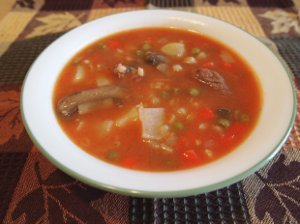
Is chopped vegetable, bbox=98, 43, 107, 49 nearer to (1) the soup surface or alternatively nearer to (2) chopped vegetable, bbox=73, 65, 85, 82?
(1) the soup surface

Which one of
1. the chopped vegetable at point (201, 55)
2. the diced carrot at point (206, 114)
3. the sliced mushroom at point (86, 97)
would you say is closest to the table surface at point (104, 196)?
the sliced mushroom at point (86, 97)

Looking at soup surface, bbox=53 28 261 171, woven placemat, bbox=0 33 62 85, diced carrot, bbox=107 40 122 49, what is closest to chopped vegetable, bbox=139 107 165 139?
soup surface, bbox=53 28 261 171

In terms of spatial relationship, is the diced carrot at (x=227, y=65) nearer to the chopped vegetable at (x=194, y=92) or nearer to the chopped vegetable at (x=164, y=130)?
the chopped vegetable at (x=194, y=92)

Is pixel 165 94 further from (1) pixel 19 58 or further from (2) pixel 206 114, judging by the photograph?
(1) pixel 19 58

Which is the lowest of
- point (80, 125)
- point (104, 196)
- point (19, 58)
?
point (19, 58)

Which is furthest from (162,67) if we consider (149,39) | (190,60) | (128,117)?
(128,117)

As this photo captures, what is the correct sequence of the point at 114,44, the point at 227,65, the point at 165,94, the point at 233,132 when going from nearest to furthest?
the point at 233,132 → the point at 165,94 → the point at 227,65 → the point at 114,44
